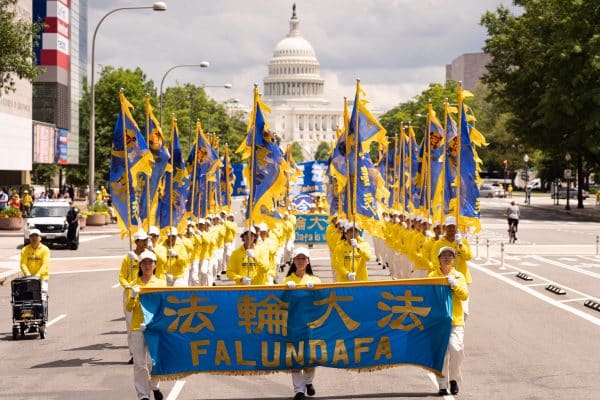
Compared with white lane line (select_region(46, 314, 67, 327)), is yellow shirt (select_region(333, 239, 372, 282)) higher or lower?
higher

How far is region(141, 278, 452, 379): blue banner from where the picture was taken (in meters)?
11.6

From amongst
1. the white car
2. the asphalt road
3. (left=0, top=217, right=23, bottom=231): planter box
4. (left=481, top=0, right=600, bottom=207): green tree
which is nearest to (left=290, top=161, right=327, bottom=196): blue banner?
(left=0, top=217, right=23, bottom=231): planter box

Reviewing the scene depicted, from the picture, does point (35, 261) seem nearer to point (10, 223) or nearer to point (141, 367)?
point (141, 367)

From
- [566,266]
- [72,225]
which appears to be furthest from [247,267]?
[72,225]

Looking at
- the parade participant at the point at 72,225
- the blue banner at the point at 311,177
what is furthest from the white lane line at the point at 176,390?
the blue banner at the point at 311,177

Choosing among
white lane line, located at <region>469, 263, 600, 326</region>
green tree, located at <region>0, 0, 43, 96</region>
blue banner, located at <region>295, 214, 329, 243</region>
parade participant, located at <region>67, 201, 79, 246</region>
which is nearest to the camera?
white lane line, located at <region>469, 263, 600, 326</region>

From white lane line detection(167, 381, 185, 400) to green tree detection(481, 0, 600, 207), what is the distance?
163 ft

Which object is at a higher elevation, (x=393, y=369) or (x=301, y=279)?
(x=301, y=279)

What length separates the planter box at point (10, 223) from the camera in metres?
46.5

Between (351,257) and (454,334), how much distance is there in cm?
365

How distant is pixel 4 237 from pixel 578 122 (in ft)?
108

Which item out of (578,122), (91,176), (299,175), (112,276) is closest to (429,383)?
(112,276)

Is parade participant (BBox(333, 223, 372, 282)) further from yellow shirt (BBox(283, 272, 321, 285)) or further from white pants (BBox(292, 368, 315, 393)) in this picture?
white pants (BBox(292, 368, 315, 393))

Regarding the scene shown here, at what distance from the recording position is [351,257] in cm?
1515
